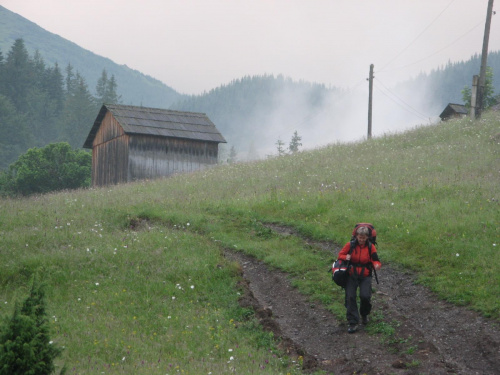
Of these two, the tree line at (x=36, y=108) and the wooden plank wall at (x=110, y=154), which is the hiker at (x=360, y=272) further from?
the tree line at (x=36, y=108)

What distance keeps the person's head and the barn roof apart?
26.4m

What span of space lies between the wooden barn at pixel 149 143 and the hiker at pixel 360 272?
26.4m

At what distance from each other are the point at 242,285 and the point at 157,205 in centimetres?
797

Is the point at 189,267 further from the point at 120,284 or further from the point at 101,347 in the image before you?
the point at 101,347

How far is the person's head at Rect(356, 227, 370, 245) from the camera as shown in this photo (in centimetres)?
1016

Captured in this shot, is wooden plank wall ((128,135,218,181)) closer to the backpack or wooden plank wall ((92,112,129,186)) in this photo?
wooden plank wall ((92,112,129,186))

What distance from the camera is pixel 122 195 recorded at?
21.9m

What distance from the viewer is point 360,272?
33.4 feet

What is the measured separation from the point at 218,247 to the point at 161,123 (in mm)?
22984

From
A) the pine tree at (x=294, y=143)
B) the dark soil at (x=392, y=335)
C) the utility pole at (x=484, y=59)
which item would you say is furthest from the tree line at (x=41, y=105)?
the dark soil at (x=392, y=335)

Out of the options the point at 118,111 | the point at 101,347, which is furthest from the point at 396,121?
the point at 101,347

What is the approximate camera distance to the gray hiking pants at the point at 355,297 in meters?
9.95

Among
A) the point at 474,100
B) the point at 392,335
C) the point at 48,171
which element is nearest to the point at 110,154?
the point at 48,171

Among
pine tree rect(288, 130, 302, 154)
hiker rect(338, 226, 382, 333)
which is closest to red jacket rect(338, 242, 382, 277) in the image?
hiker rect(338, 226, 382, 333)
